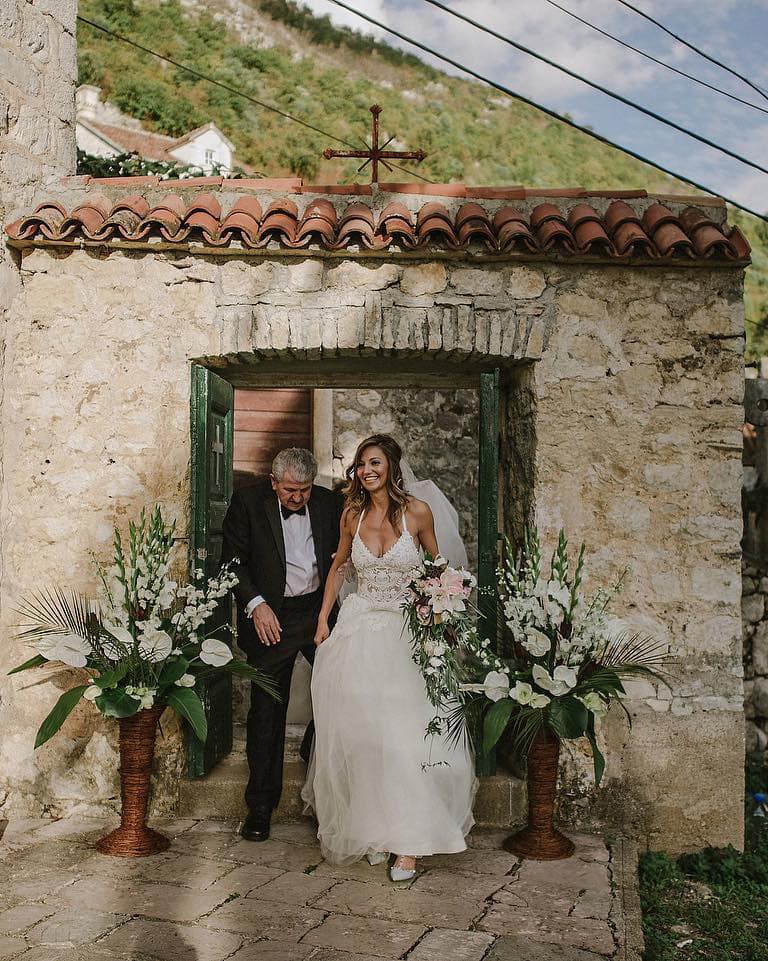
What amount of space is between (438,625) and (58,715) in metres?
1.86

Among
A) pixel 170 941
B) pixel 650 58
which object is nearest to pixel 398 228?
pixel 170 941

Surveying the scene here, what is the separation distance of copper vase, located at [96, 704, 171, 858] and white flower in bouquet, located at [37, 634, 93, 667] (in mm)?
361

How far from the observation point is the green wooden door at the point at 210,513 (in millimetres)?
4883

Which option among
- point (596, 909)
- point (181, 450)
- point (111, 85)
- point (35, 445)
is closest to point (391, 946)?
point (596, 909)

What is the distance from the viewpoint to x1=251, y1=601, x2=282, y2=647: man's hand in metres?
4.66

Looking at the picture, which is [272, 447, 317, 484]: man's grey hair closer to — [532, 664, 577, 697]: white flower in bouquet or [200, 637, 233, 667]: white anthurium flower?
[200, 637, 233, 667]: white anthurium flower

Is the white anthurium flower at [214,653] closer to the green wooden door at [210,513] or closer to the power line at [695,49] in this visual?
the green wooden door at [210,513]

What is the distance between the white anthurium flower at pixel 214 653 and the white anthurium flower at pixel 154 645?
0.18m

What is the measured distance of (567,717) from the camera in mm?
4227

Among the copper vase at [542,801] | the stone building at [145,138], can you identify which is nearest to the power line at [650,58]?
the copper vase at [542,801]

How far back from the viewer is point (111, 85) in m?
25.2

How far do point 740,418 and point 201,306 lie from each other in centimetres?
296

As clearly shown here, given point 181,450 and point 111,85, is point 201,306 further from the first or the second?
point 111,85

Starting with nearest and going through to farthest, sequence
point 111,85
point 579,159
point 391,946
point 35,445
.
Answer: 1. point 391,946
2. point 35,445
3. point 111,85
4. point 579,159
